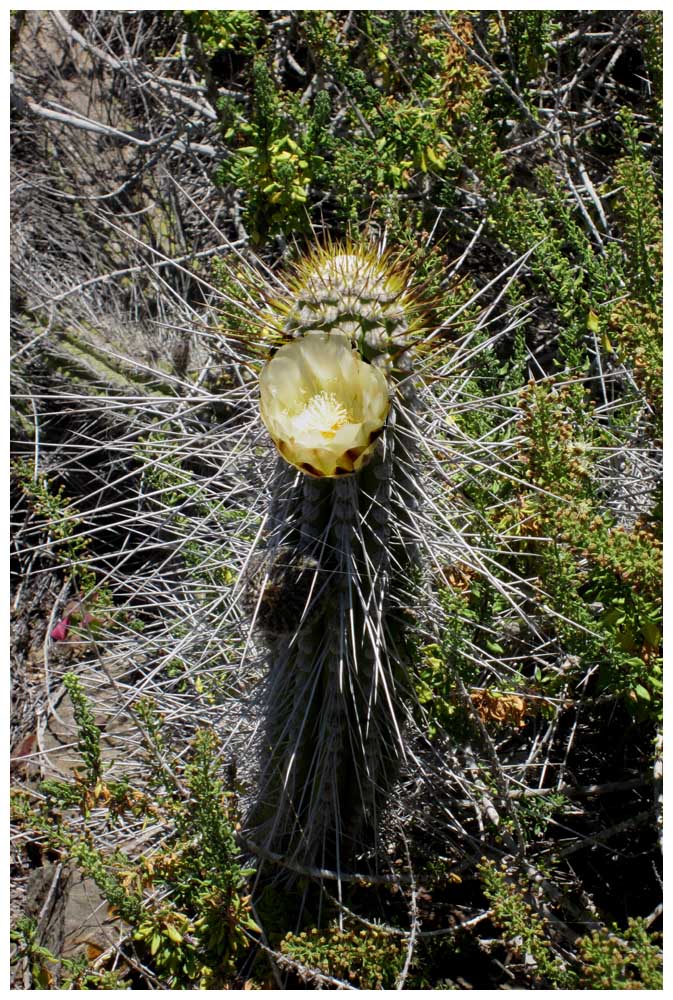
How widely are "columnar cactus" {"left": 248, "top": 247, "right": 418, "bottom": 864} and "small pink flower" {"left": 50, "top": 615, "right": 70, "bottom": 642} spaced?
93cm

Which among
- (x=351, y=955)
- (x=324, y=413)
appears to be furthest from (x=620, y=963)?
(x=324, y=413)

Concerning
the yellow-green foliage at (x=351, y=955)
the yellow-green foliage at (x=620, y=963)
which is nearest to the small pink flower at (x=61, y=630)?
the yellow-green foliage at (x=351, y=955)

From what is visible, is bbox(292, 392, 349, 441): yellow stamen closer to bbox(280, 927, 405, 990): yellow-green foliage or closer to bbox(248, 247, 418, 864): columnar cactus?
bbox(248, 247, 418, 864): columnar cactus

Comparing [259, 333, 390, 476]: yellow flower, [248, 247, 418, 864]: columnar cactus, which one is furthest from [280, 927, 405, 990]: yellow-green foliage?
[259, 333, 390, 476]: yellow flower

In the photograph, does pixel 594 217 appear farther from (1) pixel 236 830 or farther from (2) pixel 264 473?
(1) pixel 236 830

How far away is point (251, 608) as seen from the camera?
1820 millimetres

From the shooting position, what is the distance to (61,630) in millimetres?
2686

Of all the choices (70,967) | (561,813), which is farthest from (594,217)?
(70,967)

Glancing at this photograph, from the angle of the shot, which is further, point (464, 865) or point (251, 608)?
point (464, 865)

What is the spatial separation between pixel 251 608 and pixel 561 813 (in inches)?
35.1

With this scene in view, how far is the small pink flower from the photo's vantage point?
268 centimetres

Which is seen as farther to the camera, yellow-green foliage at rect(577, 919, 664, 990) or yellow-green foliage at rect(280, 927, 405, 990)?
yellow-green foliage at rect(280, 927, 405, 990)

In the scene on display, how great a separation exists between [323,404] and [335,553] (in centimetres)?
31

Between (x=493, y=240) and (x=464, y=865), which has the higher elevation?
(x=493, y=240)
